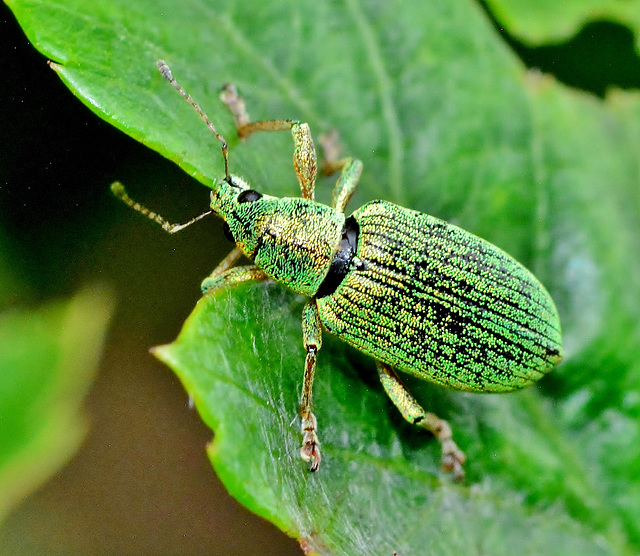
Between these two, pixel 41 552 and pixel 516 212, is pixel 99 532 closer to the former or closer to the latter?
pixel 41 552

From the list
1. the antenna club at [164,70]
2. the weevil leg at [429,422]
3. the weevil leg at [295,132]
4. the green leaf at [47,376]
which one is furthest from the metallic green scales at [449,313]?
the green leaf at [47,376]

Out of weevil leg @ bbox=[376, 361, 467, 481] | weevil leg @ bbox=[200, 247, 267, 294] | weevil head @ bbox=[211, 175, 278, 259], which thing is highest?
weevil head @ bbox=[211, 175, 278, 259]

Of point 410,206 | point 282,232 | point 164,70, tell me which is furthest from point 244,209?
point 410,206

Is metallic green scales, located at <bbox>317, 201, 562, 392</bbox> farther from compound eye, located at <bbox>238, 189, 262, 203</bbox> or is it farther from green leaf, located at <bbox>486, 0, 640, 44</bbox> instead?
green leaf, located at <bbox>486, 0, 640, 44</bbox>

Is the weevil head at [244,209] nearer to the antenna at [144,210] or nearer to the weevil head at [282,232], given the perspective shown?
the weevil head at [282,232]

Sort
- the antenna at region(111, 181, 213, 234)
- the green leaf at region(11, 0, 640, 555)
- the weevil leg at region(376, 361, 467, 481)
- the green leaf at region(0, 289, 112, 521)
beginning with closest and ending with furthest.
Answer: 1. the green leaf at region(11, 0, 640, 555)
2. the weevil leg at region(376, 361, 467, 481)
3. the antenna at region(111, 181, 213, 234)
4. the green leaf at region(0, 289, 112, 521)

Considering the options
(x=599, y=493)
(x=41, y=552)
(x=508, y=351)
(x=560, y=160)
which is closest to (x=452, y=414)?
(x=508, y=351)

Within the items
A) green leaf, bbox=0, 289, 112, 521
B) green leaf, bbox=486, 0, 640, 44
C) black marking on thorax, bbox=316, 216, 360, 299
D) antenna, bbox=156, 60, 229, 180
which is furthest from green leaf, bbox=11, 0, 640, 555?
green leaf, bbox=0, 289, 112, 521

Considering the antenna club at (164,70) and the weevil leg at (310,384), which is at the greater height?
the antenna club at (164,70)
